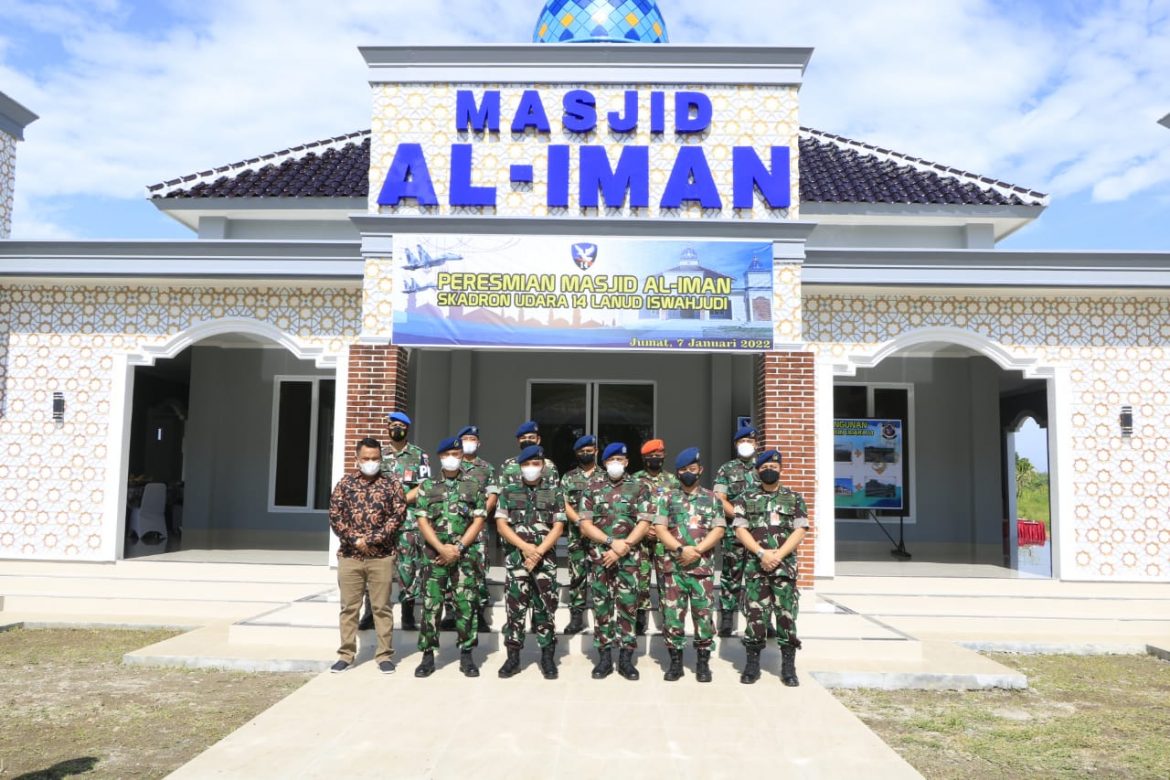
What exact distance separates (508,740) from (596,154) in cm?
702

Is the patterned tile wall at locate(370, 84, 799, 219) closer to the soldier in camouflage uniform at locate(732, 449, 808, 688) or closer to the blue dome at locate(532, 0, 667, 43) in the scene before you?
the soldier in camouflage uniform at locate(732, 449, 808, 688)

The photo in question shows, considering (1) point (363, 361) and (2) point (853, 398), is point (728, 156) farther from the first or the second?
(2) point (853, 398)

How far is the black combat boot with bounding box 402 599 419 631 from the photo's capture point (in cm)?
732

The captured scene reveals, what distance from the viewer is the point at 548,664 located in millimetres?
6336

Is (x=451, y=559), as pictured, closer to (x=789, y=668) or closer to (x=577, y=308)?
(x=789, y=668)

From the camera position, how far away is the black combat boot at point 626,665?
6.31 m

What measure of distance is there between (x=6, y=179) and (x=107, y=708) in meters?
9.43

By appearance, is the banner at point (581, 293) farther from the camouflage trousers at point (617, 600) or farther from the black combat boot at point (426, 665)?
the black combat boot at point (426, 665)

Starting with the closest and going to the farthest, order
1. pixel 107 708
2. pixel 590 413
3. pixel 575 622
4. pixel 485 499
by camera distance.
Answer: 1. pixel 107 708
2. pixel 485 499
3. pixel 575 622
4. pixel 590 413

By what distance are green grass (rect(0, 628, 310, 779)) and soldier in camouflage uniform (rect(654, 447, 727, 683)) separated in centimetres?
295

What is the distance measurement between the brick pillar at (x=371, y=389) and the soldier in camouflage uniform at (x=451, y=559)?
136 inches

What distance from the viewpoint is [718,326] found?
9.60m

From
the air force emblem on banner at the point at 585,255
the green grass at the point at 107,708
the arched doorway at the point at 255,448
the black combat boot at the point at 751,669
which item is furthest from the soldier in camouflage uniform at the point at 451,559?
the arched doorway at the point at 255,448

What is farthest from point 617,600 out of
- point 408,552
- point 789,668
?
point 408,552
